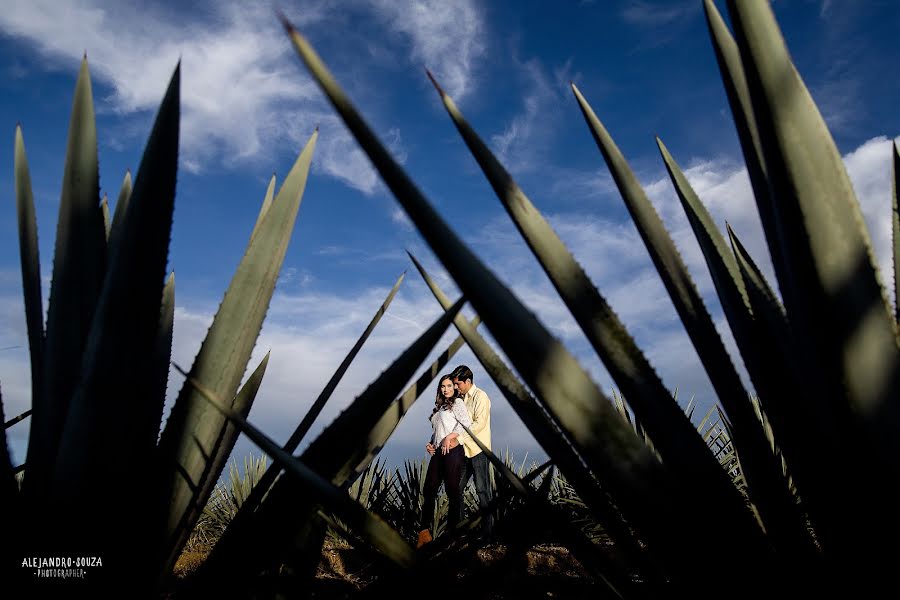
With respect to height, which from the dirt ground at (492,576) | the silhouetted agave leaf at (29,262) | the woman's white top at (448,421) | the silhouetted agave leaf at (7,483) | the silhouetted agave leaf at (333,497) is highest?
the woman's white top at (448,421)

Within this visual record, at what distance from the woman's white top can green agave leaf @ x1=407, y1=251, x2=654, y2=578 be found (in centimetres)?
330

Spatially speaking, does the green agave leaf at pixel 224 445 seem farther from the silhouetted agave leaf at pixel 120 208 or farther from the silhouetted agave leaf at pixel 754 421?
the silhouetted agave leaf at pixel 754 421

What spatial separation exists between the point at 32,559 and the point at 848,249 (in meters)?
0.80

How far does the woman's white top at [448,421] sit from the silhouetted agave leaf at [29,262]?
3.41m

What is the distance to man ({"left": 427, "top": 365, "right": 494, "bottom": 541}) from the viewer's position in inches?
161

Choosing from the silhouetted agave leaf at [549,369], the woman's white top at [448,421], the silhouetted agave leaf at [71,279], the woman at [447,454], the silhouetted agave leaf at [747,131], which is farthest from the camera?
the woman's white top at [448,421]

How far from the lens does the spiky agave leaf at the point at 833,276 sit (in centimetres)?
40

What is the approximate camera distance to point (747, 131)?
0.51 meters

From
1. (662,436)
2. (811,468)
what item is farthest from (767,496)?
(662,436)

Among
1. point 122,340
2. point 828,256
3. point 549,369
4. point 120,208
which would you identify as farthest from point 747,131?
point 120,208

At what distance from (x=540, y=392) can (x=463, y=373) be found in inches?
157

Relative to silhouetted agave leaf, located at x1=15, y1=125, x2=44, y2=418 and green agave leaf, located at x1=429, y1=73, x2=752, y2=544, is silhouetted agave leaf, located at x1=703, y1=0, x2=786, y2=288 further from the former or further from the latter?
silhouetted agave leaf, located at x1=15, y1=125, x2=44, y2=418

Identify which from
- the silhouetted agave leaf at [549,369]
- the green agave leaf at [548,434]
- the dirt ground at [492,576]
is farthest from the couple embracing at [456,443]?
the silhouetted agave leaf at [549,369]

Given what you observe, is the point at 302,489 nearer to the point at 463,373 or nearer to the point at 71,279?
the point at 71,279
